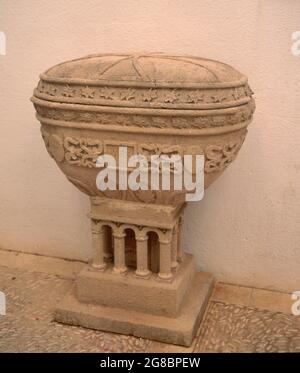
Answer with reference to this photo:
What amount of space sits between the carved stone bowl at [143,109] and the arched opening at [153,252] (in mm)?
278

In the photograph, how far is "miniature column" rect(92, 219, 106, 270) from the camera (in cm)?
188

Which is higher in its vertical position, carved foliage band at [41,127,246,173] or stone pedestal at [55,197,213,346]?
carved foliage band at [41,127,246,173]

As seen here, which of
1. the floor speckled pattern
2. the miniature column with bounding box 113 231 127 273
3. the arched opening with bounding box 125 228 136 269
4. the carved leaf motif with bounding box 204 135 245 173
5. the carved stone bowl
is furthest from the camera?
the arched opening with bounding box 125 228 136 269

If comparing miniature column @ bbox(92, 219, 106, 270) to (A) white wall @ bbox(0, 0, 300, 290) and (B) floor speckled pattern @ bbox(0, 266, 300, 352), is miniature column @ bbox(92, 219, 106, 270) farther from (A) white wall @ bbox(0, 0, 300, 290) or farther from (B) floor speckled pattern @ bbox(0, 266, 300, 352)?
(A) white wall @ bbox(0, 0, 300, 290)

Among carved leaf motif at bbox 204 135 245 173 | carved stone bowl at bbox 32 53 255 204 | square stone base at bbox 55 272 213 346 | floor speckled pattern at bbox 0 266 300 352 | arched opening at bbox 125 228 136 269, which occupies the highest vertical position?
carved stone bowl at bbox 32 53 255 204

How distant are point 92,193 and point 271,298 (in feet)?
3.35

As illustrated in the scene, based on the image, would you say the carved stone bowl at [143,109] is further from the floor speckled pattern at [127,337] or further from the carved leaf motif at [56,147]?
the floor speckled pattern at [127,337]

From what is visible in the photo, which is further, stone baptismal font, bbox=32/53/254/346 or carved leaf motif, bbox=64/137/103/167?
carved leaf motif, bbox=64/137/103/167

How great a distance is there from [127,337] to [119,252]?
0.35 m

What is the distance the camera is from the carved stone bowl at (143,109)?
1.50m

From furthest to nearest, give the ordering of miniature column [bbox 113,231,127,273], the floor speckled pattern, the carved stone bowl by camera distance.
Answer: miniature column [bbox 113,231,127,273]
the floor speckled pattern
the carved stone bowl

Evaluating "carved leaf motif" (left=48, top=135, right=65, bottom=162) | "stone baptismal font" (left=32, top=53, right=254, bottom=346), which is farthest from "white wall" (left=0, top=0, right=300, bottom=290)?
"carved leaf motif" (left=48, top=135, right=65, bottom=162)

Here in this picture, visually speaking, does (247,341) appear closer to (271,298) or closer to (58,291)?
(271,298)

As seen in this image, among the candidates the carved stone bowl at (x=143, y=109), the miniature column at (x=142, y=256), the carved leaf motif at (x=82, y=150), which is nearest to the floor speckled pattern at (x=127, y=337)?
the miniature column at (x=142, y=256)
